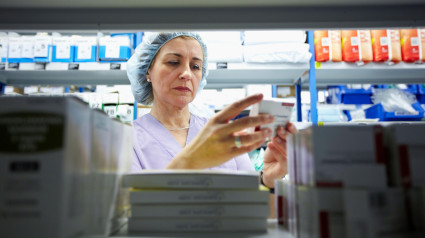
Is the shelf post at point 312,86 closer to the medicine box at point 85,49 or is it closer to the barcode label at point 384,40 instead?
the barcode label at point 384,40

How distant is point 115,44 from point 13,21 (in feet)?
5.77

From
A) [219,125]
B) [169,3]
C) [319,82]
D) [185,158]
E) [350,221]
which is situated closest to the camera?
[350,221]

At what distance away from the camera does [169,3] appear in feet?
2.13

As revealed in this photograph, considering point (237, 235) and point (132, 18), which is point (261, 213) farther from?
point (132, 18)

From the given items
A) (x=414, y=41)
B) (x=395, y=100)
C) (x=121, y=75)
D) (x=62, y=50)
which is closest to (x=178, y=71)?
(x=121, y=75)

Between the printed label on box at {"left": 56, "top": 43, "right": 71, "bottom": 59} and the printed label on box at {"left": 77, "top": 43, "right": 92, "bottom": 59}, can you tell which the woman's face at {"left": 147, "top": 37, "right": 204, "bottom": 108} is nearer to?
the printed label on box at {"left": 77, "top": 43, "right": 92, "bottom": 59}

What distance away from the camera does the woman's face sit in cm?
143

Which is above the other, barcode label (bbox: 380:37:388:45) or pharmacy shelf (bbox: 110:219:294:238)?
barcode label (bbox: 380:37:388:45)

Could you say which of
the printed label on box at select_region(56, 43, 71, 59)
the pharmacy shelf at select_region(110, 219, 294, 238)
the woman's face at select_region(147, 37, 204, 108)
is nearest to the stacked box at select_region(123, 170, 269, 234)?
the pharmacy shelf at select_region(110, 219, 294, 238)

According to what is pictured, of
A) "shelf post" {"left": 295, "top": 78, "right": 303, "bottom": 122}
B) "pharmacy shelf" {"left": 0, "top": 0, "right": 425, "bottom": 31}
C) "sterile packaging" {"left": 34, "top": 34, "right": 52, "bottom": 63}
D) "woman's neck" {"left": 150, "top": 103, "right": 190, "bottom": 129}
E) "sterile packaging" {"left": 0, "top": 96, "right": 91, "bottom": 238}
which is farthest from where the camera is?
"shelf post" {"left": 295, "top": 78, "right": 303, "bottom": 122}

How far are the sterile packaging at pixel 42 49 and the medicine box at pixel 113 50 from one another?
443 millimetres

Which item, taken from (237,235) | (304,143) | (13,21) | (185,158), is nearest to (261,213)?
(237,235)

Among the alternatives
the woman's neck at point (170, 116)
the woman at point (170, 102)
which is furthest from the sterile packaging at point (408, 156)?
the woman's neck at point (170, 116)

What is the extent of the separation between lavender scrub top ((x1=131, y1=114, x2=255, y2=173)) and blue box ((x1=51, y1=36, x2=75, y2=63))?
130cm
